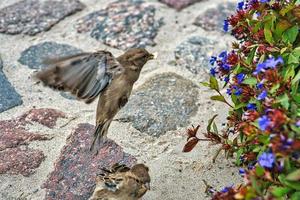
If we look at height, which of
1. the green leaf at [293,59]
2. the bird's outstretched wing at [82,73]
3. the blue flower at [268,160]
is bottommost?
the bird's outstretched wing at [82,73]

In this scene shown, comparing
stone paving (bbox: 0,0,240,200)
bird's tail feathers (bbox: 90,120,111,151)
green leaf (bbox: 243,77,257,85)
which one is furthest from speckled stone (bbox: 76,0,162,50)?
green leaf (bbox: 243,77,257,85)

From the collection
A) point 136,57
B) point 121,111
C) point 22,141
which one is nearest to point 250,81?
point 136,57

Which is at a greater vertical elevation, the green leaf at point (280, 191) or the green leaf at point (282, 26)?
the green leaf at point (282, 26)

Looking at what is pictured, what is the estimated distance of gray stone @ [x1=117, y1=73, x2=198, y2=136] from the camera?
3.90 meters

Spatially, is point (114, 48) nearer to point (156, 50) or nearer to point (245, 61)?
point (156, 50)

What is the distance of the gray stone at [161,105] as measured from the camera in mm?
3902

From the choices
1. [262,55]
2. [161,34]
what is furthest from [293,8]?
[161,34]

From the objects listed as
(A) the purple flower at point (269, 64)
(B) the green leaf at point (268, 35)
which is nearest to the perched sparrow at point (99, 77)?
(B) the green leaf at point (268, 35)

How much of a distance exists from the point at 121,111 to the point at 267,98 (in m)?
1.69

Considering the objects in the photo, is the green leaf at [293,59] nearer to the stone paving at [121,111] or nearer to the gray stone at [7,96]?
the stone paving at [121,111]

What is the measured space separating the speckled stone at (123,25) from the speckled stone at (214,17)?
30 cm

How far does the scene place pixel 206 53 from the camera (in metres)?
4.53

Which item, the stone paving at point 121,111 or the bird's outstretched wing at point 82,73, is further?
the stone paving at point 121,111

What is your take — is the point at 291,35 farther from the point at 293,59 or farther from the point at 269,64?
the point at 269,64
